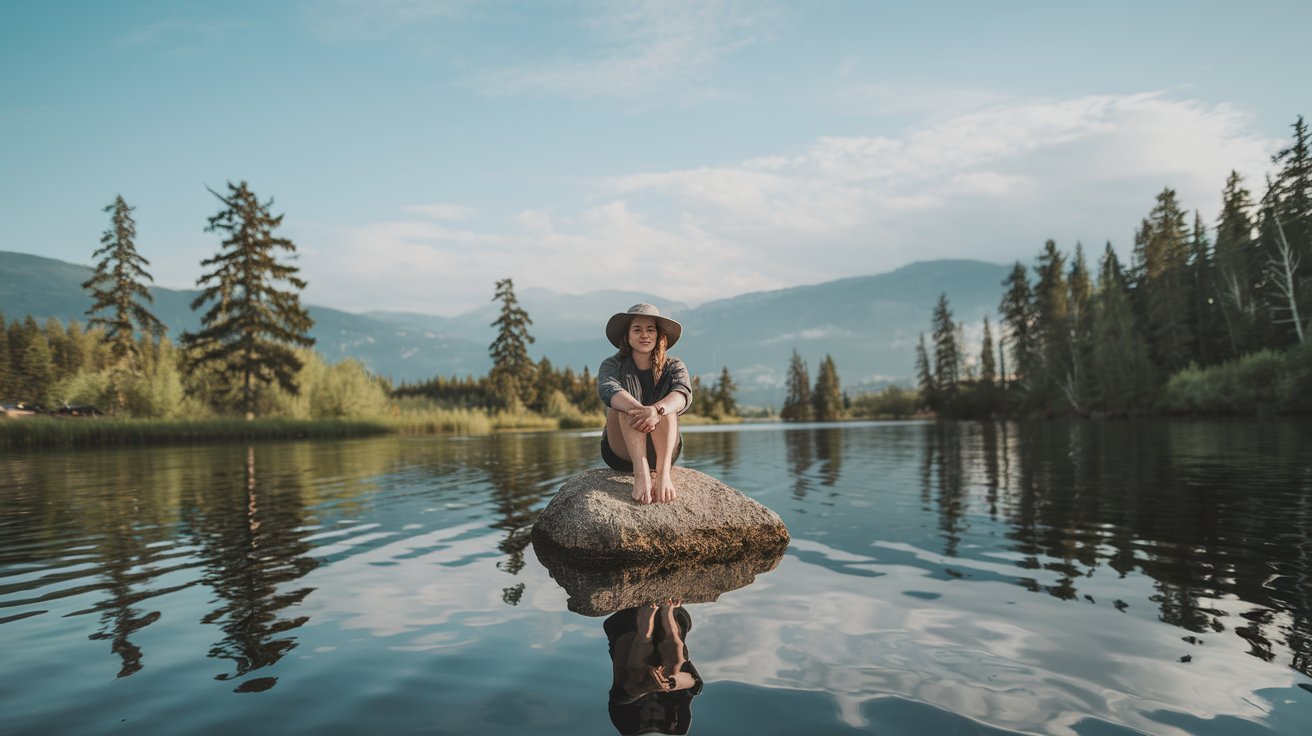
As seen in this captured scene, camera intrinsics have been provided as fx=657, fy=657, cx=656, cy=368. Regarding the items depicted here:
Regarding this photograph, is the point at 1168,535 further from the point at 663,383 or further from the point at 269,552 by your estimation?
the point at 269,552

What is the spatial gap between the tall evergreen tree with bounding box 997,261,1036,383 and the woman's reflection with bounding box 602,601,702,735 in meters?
78.5

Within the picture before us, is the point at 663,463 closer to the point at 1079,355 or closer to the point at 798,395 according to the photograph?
the point at 1079,355

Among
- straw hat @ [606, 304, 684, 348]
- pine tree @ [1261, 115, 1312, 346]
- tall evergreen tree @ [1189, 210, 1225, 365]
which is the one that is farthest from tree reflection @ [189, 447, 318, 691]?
tall evergreen tree @ [1189, 210, 1225, 365]

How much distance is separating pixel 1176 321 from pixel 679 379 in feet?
207

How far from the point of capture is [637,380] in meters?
7.24

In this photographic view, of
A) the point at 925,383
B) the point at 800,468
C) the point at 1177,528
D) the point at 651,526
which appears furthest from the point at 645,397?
the point at 925,383

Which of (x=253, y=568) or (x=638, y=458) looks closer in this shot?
(x=253, y=568)

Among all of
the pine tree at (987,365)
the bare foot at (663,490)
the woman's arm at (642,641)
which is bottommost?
the woman's arm at (642,641)

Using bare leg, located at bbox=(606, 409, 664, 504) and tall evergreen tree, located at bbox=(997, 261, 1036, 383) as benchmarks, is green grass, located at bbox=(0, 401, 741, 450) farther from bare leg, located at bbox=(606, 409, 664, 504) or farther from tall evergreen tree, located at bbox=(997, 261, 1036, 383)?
tall evergreen tree, located at bbox=(997, 261, 1036, 383)

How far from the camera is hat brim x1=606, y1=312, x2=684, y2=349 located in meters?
6.99

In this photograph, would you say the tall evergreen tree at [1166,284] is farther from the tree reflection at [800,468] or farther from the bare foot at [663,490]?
the bare foot at [663,490]

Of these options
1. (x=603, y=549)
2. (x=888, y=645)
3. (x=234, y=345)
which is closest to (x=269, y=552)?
(x=603, y=549)

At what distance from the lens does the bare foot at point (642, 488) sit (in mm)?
6750

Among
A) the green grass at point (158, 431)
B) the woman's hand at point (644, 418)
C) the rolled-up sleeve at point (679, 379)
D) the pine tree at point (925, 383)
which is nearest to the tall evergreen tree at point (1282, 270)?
the pine tree at point (925, 383)
